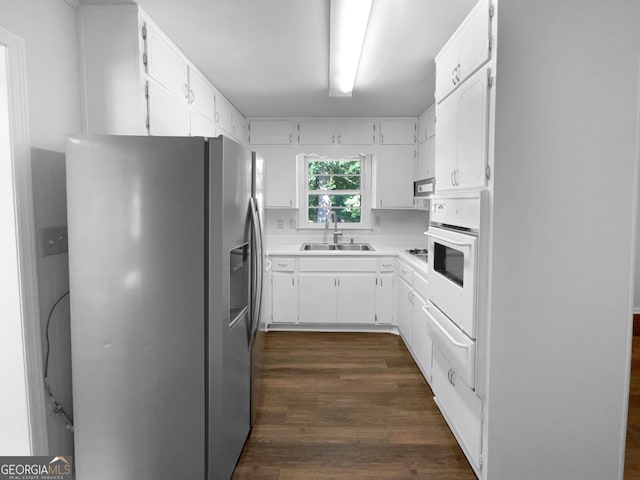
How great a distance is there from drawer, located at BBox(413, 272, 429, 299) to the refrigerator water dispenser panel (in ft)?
4.92

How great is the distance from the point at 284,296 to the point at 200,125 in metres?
1.99

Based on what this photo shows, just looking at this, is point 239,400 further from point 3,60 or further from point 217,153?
point 3,60

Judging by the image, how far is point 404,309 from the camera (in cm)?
395

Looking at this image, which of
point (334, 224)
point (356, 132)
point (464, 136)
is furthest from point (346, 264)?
point (464, 136)

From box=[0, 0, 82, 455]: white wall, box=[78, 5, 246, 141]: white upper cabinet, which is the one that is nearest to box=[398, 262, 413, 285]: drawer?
box=[78, 5, 246, 141]: white upper cabinet

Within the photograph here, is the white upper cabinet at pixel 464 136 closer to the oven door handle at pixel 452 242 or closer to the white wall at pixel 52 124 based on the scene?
the oven door handle at pixel 452 242

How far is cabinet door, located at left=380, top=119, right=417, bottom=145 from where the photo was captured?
15.1ft

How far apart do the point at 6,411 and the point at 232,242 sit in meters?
1.22

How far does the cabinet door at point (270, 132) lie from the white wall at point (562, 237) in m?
3.14

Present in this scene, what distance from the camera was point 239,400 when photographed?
216 centimetres

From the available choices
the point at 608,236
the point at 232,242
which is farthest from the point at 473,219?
the point at 232,242

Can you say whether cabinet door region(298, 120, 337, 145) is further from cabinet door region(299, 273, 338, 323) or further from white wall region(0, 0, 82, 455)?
white wall region(0, 0, 82, 455)

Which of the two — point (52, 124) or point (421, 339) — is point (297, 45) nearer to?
point (52, 124)

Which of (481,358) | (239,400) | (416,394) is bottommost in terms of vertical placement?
(416,394)
